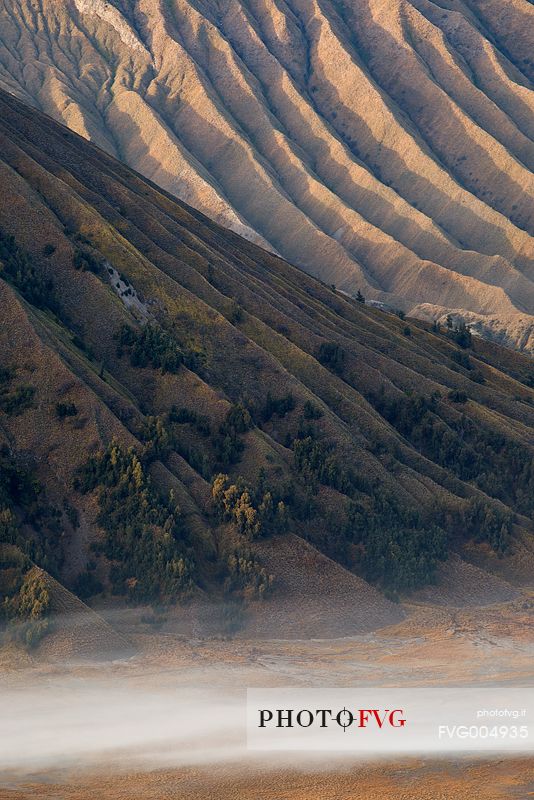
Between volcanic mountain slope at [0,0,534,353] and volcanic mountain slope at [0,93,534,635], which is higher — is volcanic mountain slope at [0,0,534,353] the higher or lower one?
the higher one

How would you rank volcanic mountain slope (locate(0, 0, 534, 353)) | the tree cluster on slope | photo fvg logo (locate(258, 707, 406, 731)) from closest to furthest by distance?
1. photo fvg logo (locate(258, 707, 406, 731))
2. the tree cluster on slope
3. volcanic mountain slope (locate(0, 0, 534, 353))

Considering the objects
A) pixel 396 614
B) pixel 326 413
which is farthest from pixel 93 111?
pixel 396 614

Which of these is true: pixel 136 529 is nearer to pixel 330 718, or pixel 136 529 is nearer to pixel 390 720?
pixel 330 718

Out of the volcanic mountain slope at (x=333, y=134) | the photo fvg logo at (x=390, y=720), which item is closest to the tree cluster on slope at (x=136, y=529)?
the photo fvg logo at (x=390, y=720)

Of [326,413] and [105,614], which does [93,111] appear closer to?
[326,413]

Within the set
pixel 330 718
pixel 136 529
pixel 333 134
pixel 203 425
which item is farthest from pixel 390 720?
pixel 333 134

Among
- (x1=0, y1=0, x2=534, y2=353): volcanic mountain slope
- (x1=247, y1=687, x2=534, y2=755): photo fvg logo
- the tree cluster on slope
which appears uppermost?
(x1=0, y1=0, x2=534, y2=353): volcanic mountain slope

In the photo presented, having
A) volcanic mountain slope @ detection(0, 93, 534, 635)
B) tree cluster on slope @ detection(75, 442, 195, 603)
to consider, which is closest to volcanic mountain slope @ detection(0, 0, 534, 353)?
volcanic mountain slope @ detection(0, 93, 534, 635)

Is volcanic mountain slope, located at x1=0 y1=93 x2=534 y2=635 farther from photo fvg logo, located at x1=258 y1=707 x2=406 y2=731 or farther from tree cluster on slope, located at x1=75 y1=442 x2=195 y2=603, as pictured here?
Result: photo fvg logo, located at x1=258 y1=707 x2=406 y2=731
